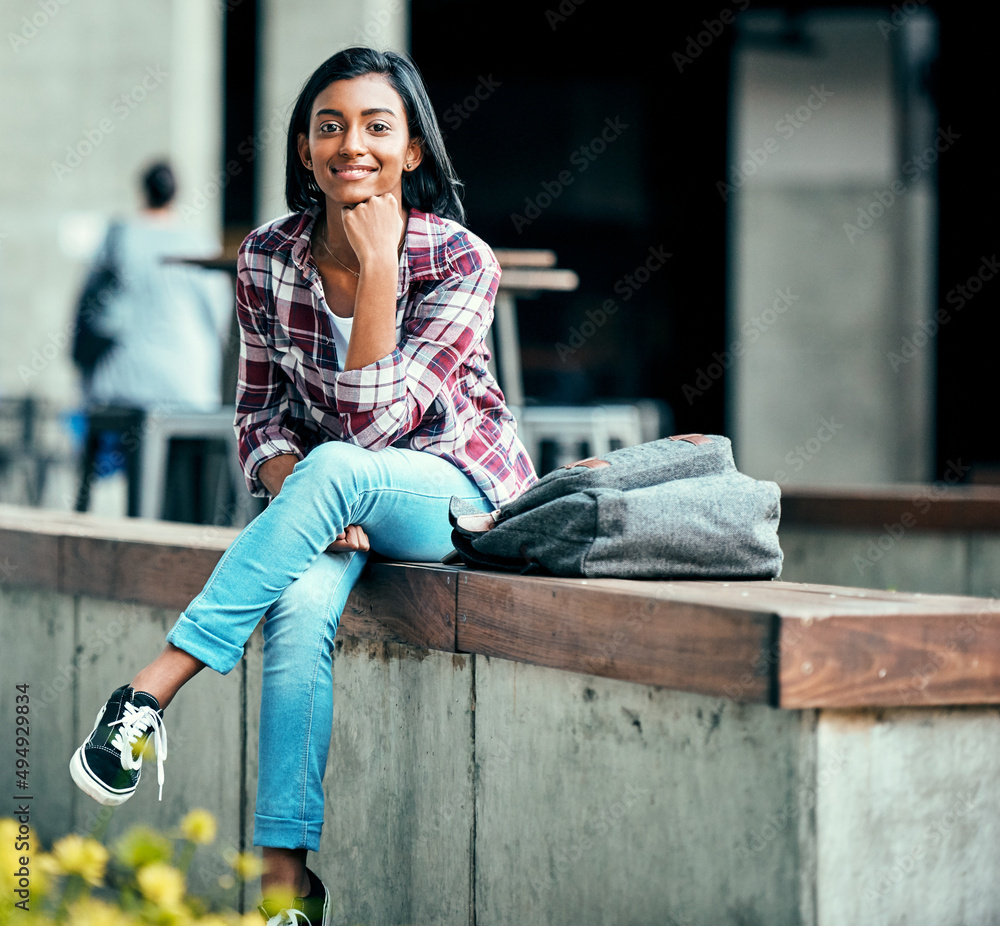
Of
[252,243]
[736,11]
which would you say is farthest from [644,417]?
[252,243]

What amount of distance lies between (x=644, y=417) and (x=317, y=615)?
17.7 feet

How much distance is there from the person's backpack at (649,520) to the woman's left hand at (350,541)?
0.92 feet

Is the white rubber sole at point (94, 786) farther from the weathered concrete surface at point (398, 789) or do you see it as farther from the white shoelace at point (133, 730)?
the weathered concrete surface at point (398, 789)

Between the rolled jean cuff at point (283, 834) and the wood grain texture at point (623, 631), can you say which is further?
the rolled jean cuff at point (283, 834)

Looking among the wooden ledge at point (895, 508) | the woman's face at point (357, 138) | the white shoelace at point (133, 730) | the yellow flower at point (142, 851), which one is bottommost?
the white shoelace at point (133, 730)

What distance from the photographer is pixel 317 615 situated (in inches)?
107

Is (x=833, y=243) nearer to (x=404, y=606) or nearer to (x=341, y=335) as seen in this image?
(x=341, y=335)

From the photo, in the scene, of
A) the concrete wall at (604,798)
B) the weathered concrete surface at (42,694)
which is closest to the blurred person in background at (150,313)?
the weathered concrete surface at (42,694)

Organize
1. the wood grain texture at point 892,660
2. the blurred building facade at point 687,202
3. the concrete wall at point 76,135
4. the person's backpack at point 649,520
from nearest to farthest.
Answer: the wood grain texture at point 892,660 → the person's backpack at point 649,520 → the concrete wall at point 76,135 → the blurred building facade at point 687,202

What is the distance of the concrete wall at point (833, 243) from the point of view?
405 inches

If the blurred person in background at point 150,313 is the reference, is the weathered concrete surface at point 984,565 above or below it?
below

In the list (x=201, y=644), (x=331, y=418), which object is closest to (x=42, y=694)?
(x=331, y=418)

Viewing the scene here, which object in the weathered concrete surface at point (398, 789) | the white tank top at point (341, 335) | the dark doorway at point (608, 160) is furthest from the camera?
the dark doorway at point (608, 160)

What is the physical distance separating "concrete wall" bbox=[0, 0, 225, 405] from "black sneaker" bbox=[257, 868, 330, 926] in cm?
732
